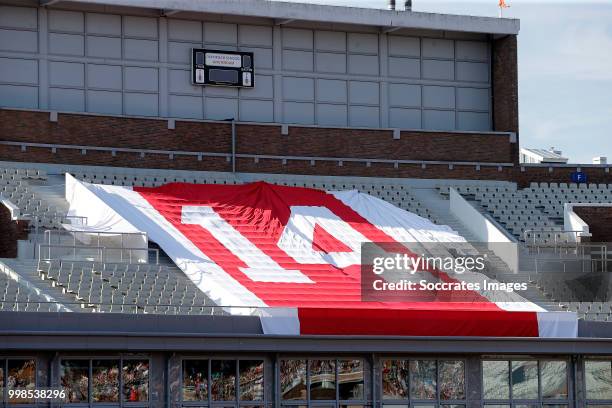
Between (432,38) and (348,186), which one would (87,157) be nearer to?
(348,186)

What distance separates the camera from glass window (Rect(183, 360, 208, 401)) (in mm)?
28125

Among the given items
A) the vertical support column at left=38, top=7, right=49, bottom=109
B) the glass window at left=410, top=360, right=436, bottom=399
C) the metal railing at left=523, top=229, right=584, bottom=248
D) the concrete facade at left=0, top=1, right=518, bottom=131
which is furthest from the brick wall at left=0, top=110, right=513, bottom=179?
the glass window at left=410, top=360, right=436, bottom=399

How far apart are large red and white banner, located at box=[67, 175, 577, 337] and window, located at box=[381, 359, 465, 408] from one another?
718 mm

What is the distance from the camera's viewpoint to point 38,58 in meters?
40.5

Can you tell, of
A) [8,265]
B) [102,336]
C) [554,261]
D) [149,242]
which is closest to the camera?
[102,336]

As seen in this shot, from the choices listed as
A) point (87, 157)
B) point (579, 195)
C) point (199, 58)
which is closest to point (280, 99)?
point (199, 58)

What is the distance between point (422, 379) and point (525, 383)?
7.03 ft

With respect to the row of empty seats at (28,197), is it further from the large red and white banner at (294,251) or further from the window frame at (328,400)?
the window frame at (328,400)

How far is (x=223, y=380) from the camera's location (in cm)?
2848

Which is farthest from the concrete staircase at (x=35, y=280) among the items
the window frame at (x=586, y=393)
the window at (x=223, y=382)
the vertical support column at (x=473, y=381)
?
the window frame at (x=586, y=393)

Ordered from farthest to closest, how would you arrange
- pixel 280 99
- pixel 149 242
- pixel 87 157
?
pixel 280 99
pixel 87 157
pixel 149 242

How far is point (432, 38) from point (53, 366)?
20.6 metres

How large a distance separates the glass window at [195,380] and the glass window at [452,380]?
463 centimetres

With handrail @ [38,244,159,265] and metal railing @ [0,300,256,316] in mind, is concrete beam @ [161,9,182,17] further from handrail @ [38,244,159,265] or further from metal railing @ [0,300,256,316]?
metal railing @ [0,300,256,316]
